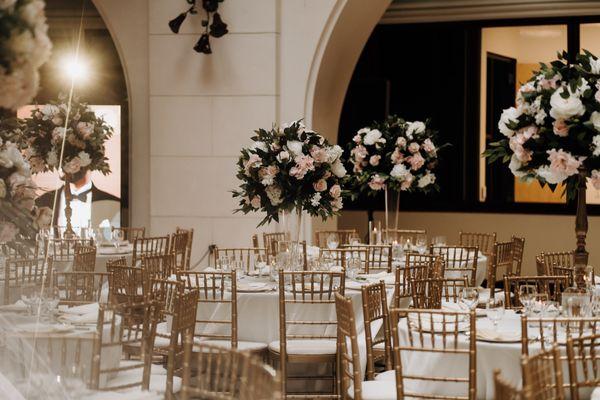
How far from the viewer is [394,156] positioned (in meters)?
9.64

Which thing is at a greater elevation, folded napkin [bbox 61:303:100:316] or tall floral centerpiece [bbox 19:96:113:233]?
tall floral centerpiece [bbox 19:96:113:233]

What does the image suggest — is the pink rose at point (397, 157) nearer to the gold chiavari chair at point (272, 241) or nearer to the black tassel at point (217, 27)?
the gold chiavari chair at point (272, 241)

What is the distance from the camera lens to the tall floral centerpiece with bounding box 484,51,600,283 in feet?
18.2

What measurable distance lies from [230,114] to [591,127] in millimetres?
5347

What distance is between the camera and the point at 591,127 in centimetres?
553

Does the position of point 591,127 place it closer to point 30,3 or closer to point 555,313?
point 555,313

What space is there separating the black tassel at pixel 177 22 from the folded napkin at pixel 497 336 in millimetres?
5990

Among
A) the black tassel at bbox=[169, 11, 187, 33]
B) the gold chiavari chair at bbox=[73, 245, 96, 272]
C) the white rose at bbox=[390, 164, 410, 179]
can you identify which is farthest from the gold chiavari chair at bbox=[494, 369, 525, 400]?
the black tassel at bbox=[169, 11, 187, 33]

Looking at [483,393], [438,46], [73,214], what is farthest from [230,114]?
[483,393]

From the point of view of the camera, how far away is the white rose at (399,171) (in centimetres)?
959

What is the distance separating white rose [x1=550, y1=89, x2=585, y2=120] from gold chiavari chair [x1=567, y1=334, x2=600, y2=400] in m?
1.33

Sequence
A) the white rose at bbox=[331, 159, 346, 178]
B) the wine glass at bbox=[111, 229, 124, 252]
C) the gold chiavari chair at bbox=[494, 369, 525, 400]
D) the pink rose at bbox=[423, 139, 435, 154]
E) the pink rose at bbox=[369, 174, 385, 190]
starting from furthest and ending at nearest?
the pink rose at bbox=[423, 139, 435, 154]
the pink rose at bbox=[369, 174, 385, 190]
the wine glass at bbox=[111, 229, 124, 252]
the white rose at bbox=[331, 159, 346, 178]
the gold chiavari chair at bbox=[494, 369, 525, 400]

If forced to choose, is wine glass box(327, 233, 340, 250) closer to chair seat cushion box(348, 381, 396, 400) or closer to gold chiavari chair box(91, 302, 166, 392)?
chair seat cushion box(348, 381, 396, 400)

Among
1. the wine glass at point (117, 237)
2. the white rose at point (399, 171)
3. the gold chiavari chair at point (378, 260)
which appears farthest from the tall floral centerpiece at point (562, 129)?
the wine glass at point (117, 237)
